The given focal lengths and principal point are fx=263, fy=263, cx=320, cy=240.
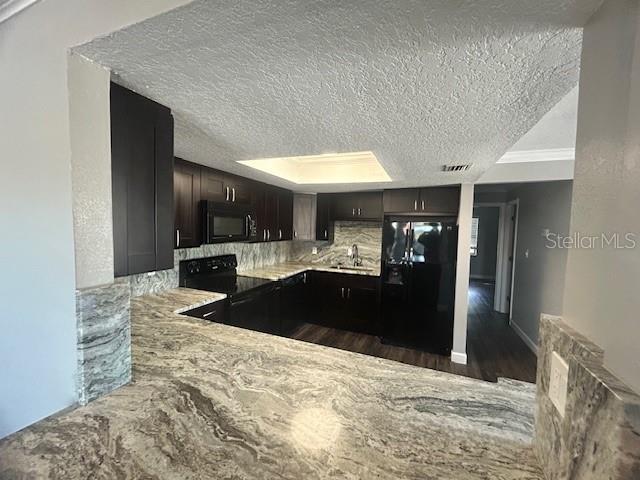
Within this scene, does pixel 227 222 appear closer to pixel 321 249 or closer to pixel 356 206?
pixel 356 206

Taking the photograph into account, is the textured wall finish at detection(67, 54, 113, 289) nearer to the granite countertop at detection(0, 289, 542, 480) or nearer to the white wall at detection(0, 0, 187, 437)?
the white wall at detection(0, 0, 187, 437)

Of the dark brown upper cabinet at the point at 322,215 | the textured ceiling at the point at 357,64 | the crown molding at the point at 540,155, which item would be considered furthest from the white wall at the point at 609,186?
the dark brown upper cabinet at the point at 322,215

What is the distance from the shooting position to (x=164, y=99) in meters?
1.08

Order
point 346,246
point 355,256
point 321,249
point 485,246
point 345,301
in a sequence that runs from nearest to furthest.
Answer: point 345,301 < point 355,256 < point 346,246 < point 321,249 < point 485,246

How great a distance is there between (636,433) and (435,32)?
88 cm

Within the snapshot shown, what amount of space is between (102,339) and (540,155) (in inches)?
143

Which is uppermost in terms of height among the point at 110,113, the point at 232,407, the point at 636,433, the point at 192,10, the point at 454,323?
the point at 192,10

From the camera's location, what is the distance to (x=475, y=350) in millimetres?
3537

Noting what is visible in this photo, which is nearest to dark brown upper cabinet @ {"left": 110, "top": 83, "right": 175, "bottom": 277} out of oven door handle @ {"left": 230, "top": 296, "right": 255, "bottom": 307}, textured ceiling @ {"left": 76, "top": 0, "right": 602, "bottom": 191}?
textured ceiling @ {"left": 76, "top": 0, "right": 602, "bottom": 191}

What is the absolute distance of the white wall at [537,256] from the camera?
3109mm

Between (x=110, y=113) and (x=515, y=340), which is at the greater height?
(x=110, y=113)

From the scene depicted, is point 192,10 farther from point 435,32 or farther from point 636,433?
point 636,433

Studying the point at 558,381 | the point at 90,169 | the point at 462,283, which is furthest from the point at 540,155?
the point at 90,169

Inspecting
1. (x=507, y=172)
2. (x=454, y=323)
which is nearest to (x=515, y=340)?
(x=454, y=323)
